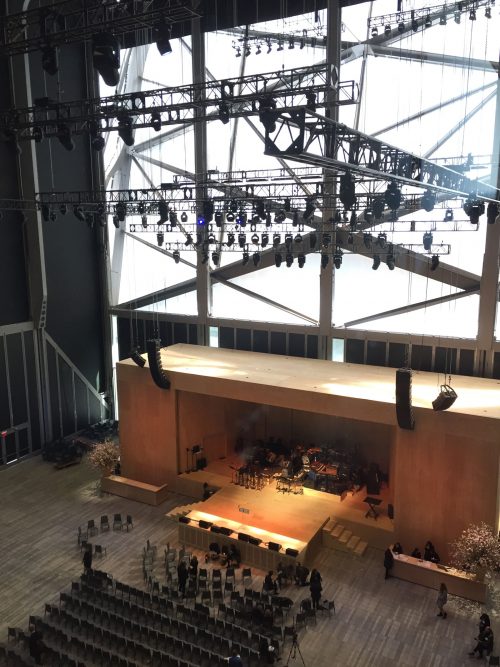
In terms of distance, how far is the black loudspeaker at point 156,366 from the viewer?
15656 mm

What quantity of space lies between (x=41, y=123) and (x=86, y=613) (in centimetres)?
989

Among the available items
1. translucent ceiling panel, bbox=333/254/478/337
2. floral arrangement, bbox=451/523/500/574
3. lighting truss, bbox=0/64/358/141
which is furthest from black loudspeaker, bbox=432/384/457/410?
lighting truss, bbox=0/64/358/141

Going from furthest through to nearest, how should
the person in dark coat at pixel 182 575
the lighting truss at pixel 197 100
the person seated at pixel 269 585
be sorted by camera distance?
the person in dark coat at pixel 182 575, the person seated at pixel 269 585, the lighting truss at pixel 197 100

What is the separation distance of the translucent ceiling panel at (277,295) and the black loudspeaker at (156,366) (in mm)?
4483

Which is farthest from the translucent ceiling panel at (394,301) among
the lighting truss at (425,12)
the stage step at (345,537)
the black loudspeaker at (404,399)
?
the lighting truss at (425,12)

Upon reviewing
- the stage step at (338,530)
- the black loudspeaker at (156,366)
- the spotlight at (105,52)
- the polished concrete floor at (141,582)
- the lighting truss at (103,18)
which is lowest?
the polished concrete floor at (141,582)

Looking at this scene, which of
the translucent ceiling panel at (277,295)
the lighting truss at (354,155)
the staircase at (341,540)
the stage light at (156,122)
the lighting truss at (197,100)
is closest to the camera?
the lighting truss at (354,155)

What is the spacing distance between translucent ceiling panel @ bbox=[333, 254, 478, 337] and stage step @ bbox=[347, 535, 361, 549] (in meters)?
6.42

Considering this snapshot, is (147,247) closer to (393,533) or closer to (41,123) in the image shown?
(41,123)

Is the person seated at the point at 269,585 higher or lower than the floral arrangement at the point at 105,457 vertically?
lower

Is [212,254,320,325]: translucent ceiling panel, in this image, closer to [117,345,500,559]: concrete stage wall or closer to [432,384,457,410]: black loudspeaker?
[117,345,500,559]: concrete stage wall

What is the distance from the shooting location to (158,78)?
20156mm

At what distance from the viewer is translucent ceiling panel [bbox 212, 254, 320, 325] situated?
60.1 feet

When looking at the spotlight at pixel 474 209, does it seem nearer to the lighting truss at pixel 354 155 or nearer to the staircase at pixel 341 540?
the lighting truss at pixel 354 155
